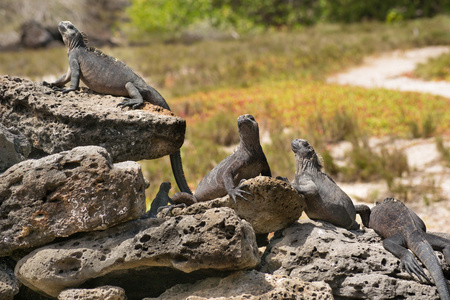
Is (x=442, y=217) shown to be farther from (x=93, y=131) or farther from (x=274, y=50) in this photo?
(x=274, y=50)

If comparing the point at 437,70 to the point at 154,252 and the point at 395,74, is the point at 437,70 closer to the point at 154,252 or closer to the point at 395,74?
the point at 395,74

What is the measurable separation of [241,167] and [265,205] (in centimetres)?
42

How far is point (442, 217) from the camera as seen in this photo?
8.37m

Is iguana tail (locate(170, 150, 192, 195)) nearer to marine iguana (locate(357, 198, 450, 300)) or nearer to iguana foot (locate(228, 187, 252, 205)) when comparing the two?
iguana foot (locate(228, 187, 252, 205))

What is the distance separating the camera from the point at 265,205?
14.7 ft

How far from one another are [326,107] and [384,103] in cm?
158

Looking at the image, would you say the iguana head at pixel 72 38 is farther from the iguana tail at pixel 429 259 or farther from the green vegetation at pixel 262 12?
the green vegetation at pixel 262 12

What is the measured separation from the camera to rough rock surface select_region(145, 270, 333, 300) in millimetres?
3914

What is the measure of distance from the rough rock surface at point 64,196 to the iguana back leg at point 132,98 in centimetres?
75

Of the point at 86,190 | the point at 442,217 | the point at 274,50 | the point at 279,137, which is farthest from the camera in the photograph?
the point at 274,50

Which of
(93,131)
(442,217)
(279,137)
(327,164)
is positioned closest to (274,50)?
(279,137)

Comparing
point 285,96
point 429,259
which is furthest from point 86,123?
point 285,96

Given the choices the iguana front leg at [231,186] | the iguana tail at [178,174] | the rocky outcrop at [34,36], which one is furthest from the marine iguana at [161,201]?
the rocky outcrop at [34,36]

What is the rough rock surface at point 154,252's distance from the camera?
12.7 ft
